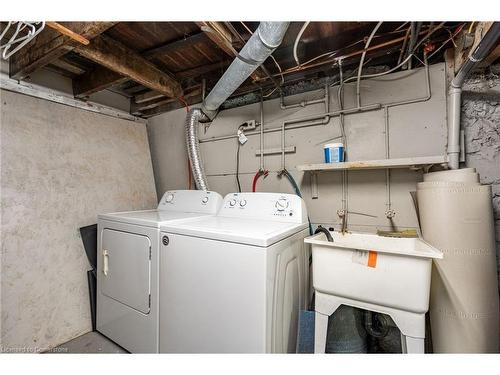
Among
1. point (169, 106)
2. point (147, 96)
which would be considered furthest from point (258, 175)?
point (147, 96)

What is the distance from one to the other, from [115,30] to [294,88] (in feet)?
4.82

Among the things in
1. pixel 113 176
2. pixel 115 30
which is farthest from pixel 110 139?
pixel 115 30

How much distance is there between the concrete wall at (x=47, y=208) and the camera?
1.57 metres

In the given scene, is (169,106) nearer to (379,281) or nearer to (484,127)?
(379,281)

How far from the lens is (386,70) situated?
1.67 meters

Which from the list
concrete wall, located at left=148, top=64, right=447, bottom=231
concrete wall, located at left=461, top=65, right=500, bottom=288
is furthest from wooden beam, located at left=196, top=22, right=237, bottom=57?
concrete wall, located at left=461, top=65, right=500, bottom=288

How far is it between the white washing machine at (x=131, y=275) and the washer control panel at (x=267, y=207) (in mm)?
174

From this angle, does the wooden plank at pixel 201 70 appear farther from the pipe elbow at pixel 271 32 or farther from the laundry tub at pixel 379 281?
the laundry tub at pixel 379 281

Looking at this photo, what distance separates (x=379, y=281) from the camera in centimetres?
108

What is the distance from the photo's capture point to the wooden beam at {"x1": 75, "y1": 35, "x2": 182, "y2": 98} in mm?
1506

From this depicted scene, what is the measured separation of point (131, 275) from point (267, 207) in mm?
1058

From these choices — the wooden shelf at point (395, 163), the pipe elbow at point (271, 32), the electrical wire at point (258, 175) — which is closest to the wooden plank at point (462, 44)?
the wooden shelf at point (395, 163)
